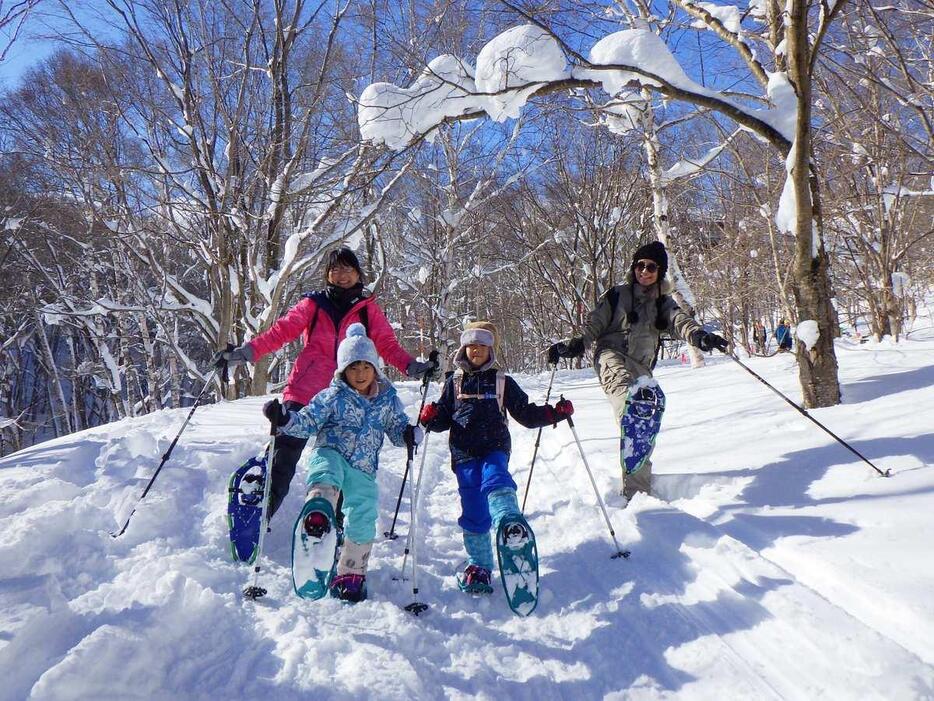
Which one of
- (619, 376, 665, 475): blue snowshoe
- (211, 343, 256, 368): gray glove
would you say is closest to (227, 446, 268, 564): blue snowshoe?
(211, 343, 256, 368): gray glove

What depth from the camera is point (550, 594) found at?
9.16 ft

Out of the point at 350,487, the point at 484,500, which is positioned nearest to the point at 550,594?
the point at 484,500

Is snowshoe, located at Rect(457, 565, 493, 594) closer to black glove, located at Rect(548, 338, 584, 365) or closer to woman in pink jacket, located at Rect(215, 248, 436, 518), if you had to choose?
woman in pink jacket, located at Rect(215, 248, 436, 518)

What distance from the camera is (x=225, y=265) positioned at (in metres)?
9.95

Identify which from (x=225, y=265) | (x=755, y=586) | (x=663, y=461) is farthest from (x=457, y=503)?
(x=225, y=265)

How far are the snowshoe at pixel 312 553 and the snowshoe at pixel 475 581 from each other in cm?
74

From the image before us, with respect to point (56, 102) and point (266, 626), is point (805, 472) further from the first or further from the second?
point (56, 102)

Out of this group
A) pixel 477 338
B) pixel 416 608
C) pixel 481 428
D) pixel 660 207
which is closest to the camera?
pixel 416 608

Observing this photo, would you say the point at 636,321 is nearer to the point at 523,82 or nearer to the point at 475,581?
the point at 523,82

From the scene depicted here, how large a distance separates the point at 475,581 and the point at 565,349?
2.04 meters

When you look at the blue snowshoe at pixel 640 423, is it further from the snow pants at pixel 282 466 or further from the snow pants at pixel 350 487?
the snow pants at pixel 282 466

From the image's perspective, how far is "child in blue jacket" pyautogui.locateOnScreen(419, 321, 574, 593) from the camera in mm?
2979

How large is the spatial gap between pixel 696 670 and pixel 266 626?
1800mm

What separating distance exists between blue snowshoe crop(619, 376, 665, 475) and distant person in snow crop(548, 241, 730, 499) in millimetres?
367
